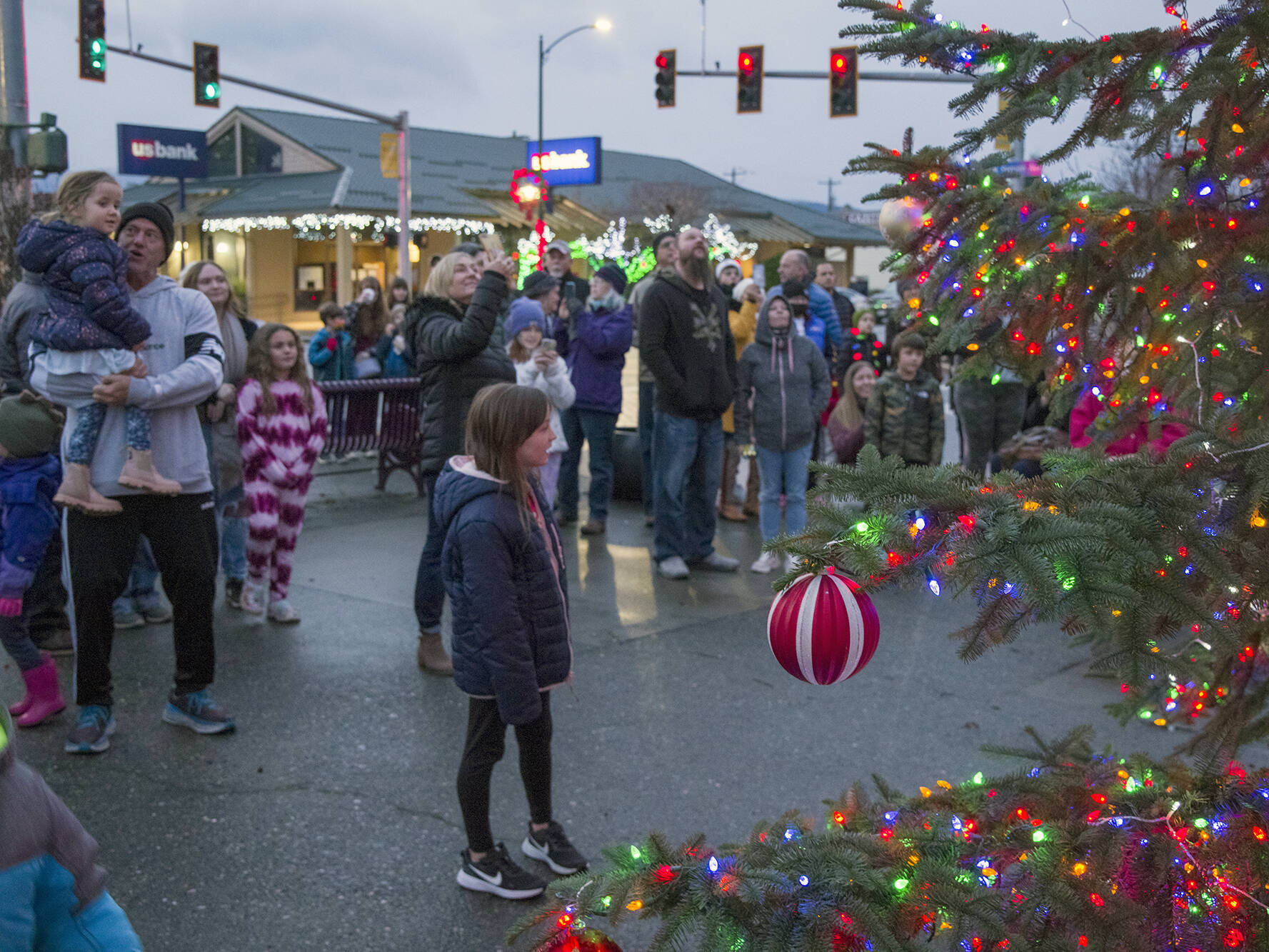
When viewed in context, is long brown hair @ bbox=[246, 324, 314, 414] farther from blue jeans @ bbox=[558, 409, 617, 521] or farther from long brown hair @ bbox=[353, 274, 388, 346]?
long brown hair @ bbox=[353, 274, 388, 346]

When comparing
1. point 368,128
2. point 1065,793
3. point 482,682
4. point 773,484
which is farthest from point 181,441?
point 368,128

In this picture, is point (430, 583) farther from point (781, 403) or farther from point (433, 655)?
point (781, 403)

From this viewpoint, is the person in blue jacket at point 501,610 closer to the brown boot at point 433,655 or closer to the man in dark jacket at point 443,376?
the man in dark jacket at point 443,376

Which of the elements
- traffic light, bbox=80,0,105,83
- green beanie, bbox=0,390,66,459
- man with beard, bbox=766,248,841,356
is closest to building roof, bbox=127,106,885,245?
traffic light, bbox=80,0,105,83

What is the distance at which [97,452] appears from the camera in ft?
14.9

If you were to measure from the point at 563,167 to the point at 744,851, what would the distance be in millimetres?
35275

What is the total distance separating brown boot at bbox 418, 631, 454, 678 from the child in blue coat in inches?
64.6

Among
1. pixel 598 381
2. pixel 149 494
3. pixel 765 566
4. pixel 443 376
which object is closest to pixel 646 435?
pixel 598 381

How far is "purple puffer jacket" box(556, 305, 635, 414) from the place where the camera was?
8875 millimetres

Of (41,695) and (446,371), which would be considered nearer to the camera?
(41,695)

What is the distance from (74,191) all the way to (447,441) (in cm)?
197

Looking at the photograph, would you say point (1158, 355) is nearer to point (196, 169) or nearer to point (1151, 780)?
point (1151, 780)

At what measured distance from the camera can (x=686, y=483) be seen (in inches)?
315

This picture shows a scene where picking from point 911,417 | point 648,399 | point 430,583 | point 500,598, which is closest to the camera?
point 500,598
